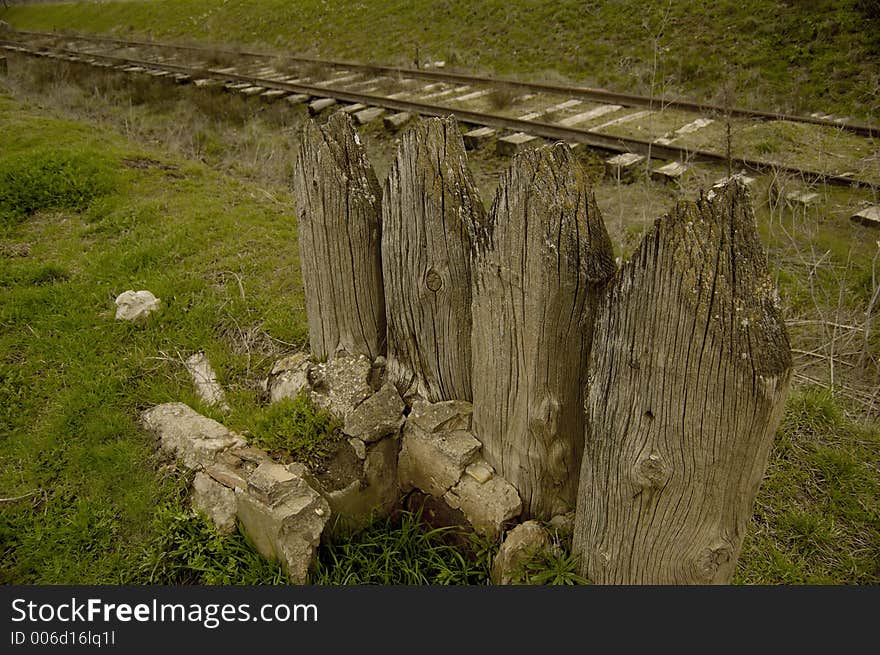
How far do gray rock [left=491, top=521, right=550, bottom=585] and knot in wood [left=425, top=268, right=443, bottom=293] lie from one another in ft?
3.25

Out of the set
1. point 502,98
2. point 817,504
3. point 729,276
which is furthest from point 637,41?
point 729,276

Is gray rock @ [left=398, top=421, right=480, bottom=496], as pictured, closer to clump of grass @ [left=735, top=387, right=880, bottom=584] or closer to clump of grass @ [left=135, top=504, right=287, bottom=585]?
clump of grass @ [left=135, top=504, right=287, bottom=585]

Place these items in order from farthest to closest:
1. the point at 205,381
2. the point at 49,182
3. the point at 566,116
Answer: the point at 566,116, the point at 49,182, the point at 205,381

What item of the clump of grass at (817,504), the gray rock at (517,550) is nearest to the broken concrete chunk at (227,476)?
the gray rock at (517,550)

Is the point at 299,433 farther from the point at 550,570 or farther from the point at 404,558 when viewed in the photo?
the point at 550,570

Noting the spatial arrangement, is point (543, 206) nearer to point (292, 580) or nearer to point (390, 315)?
point (390, 315)

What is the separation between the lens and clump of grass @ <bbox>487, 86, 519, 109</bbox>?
910cm

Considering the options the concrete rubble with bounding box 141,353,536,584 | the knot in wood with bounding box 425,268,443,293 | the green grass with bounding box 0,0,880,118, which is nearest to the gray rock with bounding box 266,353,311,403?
the concrete rubble with bounding box 141,353,536,584

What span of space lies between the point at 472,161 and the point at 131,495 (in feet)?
18.4

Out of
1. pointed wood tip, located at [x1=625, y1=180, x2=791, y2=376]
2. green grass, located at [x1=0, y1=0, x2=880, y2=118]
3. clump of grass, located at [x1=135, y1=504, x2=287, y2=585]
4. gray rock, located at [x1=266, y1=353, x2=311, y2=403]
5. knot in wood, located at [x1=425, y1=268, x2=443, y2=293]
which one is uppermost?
green grass, located at [x1=0, y1=0, x2=880, y2=118]

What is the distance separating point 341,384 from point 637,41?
1176 centimetres

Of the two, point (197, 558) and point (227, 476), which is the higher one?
point (227, 476)

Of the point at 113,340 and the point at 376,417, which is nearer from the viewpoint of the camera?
the point at 376,417

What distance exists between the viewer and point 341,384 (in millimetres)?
2898
